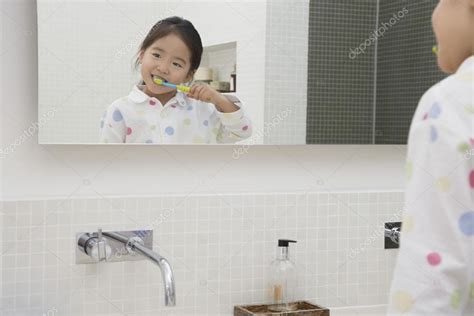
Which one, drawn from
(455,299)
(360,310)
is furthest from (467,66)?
(360,310)

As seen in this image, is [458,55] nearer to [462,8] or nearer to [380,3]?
[462,8]

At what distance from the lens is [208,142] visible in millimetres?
1722

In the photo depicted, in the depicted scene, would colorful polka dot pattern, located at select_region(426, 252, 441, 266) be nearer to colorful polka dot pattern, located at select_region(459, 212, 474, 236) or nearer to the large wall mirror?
colorful polka dot pattern, located at select_region(459, 212, 474, 236)

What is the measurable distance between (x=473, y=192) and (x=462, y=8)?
272 millimetres

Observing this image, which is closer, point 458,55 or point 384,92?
point 458,55

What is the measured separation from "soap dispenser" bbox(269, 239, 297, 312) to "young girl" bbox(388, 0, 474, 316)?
784mm

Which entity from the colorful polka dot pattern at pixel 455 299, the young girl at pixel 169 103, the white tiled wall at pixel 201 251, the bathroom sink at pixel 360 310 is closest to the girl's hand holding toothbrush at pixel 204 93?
the young girl at pixel 169 103

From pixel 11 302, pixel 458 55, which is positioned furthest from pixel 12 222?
pixel 458 55

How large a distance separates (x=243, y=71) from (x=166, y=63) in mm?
182

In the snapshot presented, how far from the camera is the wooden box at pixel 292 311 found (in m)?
1.71

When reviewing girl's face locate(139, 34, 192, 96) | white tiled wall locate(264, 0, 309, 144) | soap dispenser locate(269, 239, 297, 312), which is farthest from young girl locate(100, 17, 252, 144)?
soap dispenser locate(269, 239, 297, 312)

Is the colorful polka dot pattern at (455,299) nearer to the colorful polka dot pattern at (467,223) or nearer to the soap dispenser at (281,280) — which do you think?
the colorful polka dot pattern at (467,223)

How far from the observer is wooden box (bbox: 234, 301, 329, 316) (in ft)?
5.62

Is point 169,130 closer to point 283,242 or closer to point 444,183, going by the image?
point 283,242
